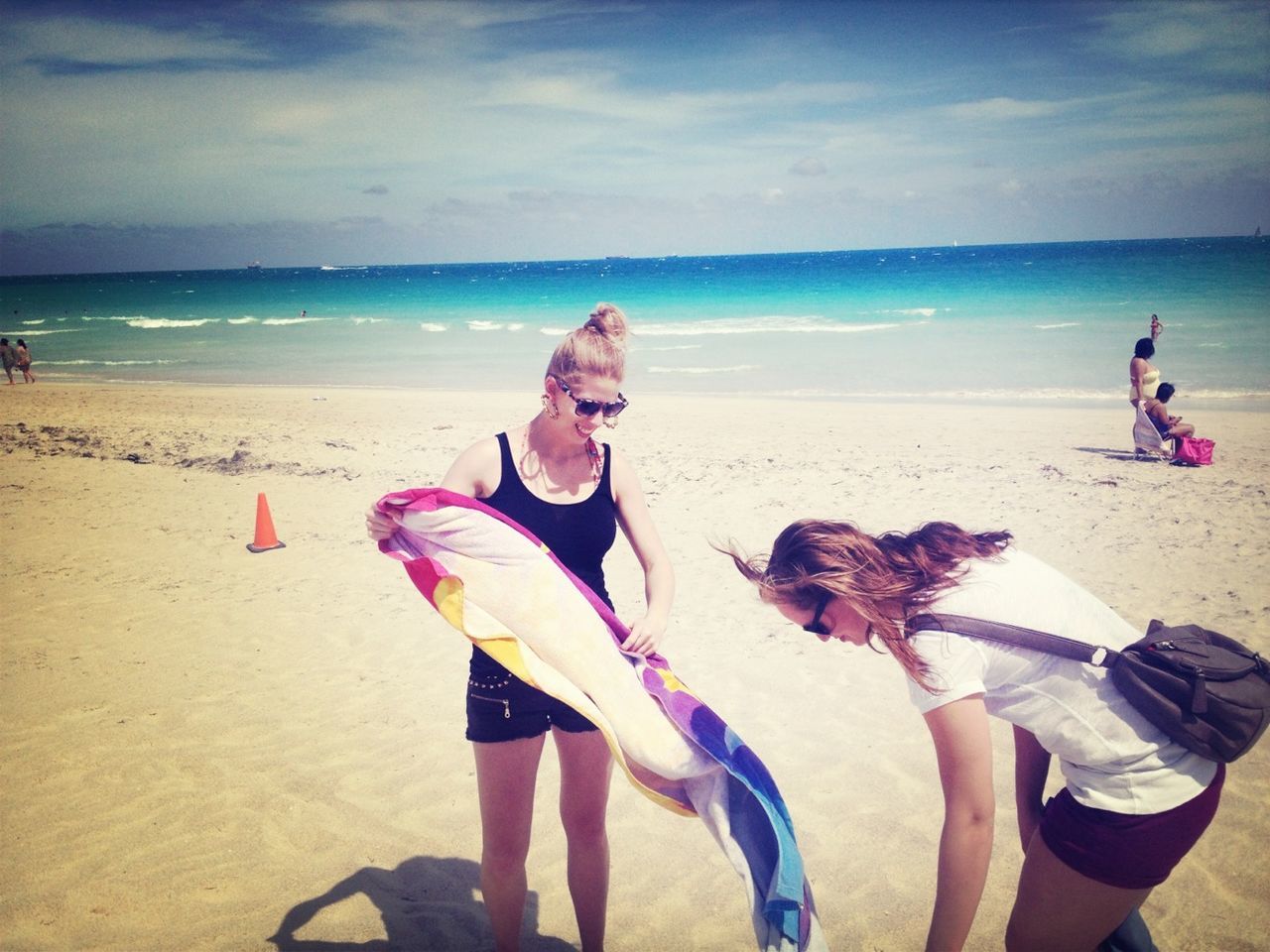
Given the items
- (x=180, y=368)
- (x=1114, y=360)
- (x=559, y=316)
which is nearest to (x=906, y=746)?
(x=1114, y=360)

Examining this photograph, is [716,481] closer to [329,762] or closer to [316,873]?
[329,762]

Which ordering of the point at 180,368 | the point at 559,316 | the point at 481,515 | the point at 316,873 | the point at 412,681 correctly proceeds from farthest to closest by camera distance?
1. the point at 559,316
2. the point at 180,368
3. the point at 412,681
4. the point at 316,873
5. the point at 481,515

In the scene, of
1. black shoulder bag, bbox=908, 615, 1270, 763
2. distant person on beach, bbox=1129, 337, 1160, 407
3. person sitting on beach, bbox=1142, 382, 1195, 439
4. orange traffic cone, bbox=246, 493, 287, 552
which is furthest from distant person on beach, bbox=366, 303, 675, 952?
distant person on beach, bbox=1129, 337, 1160, 407

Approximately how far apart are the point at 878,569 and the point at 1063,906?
1046mm

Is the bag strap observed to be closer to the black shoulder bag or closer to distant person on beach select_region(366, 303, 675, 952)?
the black shoulder bag

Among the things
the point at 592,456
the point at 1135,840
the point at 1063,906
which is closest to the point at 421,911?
the point at 592,456

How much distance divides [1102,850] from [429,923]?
8.87 feet

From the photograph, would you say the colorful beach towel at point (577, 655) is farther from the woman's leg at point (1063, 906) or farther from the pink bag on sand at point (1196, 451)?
the pink bag on sand at point (1196, 451)

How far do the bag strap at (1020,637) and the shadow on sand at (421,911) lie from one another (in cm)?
236

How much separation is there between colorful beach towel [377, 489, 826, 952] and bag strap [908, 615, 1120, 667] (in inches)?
28.3

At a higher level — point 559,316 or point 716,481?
point 559,316

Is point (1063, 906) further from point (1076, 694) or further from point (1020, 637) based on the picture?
point (1020, 637)

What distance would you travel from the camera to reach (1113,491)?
8766 millimetres

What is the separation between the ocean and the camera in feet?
64.8
